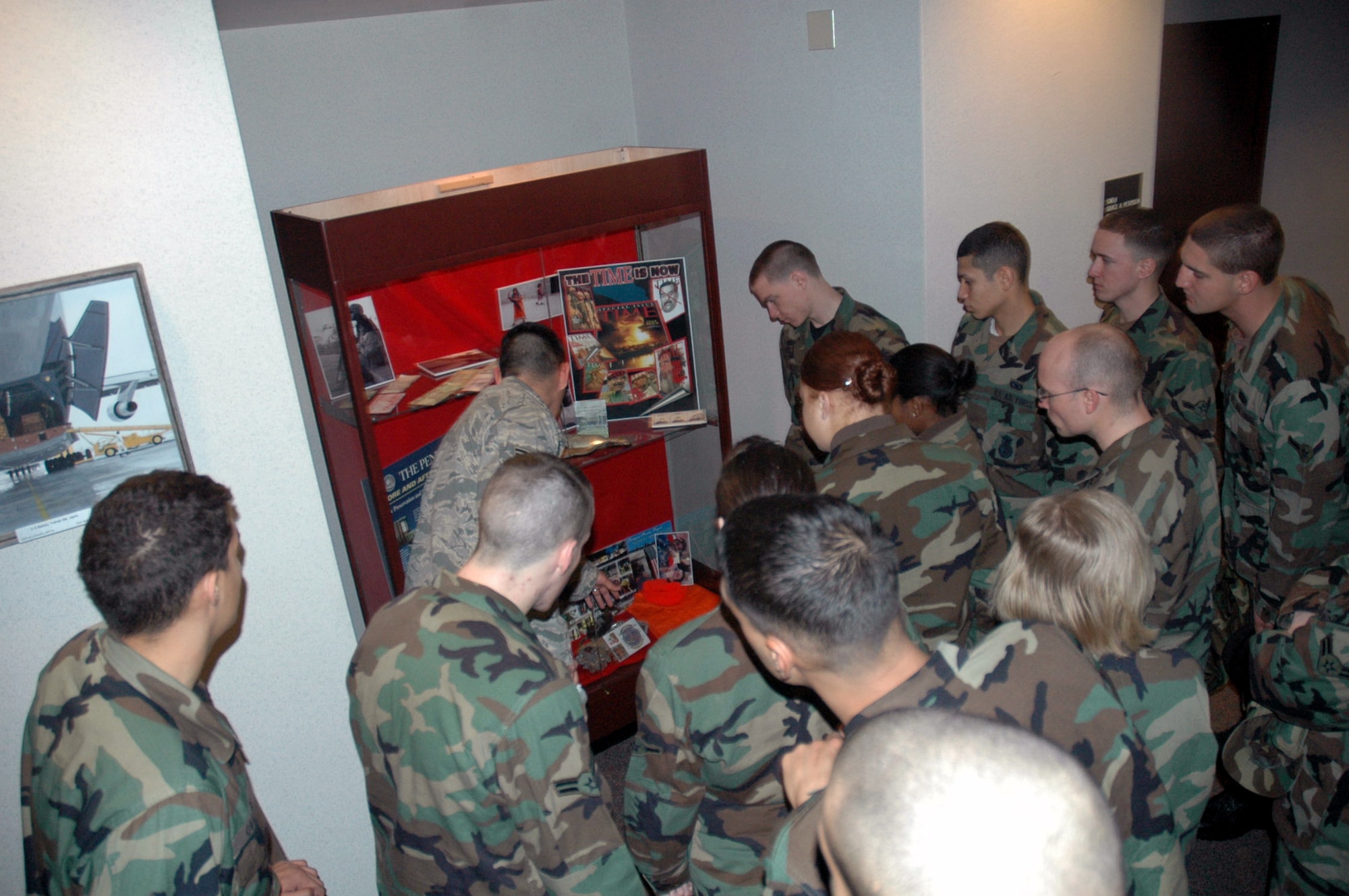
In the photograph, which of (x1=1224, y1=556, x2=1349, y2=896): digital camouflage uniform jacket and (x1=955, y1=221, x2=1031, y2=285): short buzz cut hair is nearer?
(x1=1224, y1=556, x2=1349, y2=896): digital camouflage uniform jacket

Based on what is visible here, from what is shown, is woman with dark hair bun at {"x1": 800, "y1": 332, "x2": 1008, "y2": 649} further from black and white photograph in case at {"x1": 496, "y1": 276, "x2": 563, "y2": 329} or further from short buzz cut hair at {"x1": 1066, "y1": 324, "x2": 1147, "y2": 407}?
black and white photograph in case at {"x1": 496, "y1": 276, "x2": 563, "y2": 329}

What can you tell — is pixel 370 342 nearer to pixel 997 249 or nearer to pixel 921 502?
pixel 921 502

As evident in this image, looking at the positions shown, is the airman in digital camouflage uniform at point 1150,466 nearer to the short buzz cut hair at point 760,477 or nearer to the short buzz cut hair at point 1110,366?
the short buzz cut hair at point 1110,366

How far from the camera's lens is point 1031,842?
2.55 ft

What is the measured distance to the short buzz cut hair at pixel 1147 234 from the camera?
3.34 m

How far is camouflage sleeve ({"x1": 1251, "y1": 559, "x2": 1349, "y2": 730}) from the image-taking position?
1.74 metres

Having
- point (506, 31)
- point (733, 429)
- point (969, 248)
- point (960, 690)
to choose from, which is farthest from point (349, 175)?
point (960, 690)

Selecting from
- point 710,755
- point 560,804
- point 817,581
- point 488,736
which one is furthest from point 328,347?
point 817,581

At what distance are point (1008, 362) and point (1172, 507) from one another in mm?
1257

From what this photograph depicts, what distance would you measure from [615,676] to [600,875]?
1.76 metres

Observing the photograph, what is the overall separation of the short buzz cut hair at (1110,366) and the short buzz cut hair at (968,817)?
1688 mm

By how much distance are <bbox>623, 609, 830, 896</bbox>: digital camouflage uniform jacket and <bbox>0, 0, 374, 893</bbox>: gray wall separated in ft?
3.71

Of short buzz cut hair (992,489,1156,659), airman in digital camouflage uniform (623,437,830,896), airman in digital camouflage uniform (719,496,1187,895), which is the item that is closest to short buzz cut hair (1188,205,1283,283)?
short buzz cut hair (992,489,1156,659)

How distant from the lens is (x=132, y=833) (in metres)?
1.42
